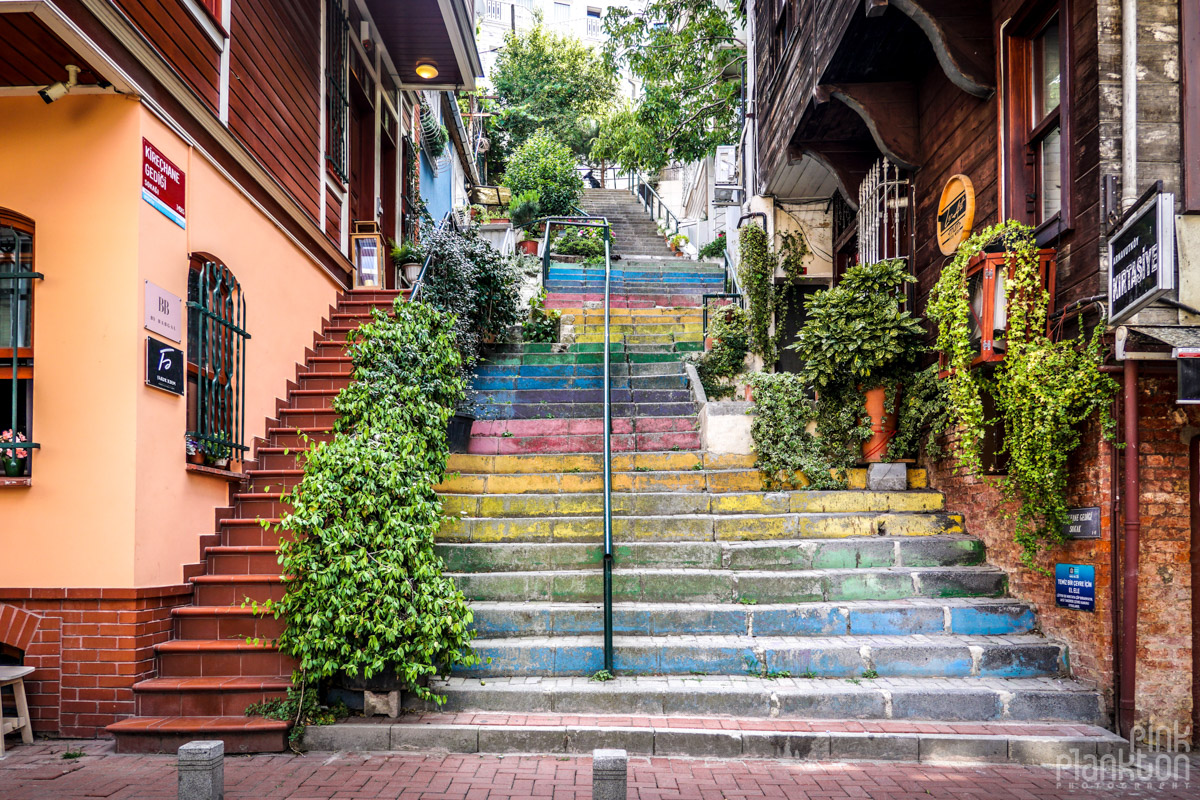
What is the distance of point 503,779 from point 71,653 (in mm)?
2665

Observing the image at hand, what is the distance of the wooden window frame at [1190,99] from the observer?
4848 millimetres

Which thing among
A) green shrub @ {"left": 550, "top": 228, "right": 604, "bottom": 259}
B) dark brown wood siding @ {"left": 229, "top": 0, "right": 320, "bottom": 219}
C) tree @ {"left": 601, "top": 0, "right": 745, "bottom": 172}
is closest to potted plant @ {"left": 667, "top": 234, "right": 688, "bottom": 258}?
green shrub @ {"left": 550, "top": 228, "right": 604, "bottom": 259}

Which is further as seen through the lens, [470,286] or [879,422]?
[470,286]

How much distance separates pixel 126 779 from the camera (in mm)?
4438

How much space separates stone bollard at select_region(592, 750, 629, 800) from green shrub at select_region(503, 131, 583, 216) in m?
17.6

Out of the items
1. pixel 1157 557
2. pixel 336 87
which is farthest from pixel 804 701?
pixel 336 87

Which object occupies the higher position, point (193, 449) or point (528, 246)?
point (528, 246)

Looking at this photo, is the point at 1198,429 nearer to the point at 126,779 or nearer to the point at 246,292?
the point at 126,779

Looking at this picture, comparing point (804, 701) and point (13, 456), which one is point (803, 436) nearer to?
point (804, 701)

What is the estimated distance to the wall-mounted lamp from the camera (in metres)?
11.8

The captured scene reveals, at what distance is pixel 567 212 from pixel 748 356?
10813mm

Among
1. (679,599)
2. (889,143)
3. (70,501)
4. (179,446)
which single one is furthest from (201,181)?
(889,143)

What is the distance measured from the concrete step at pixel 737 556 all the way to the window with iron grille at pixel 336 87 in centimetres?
504

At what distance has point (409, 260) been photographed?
10.7 metres
